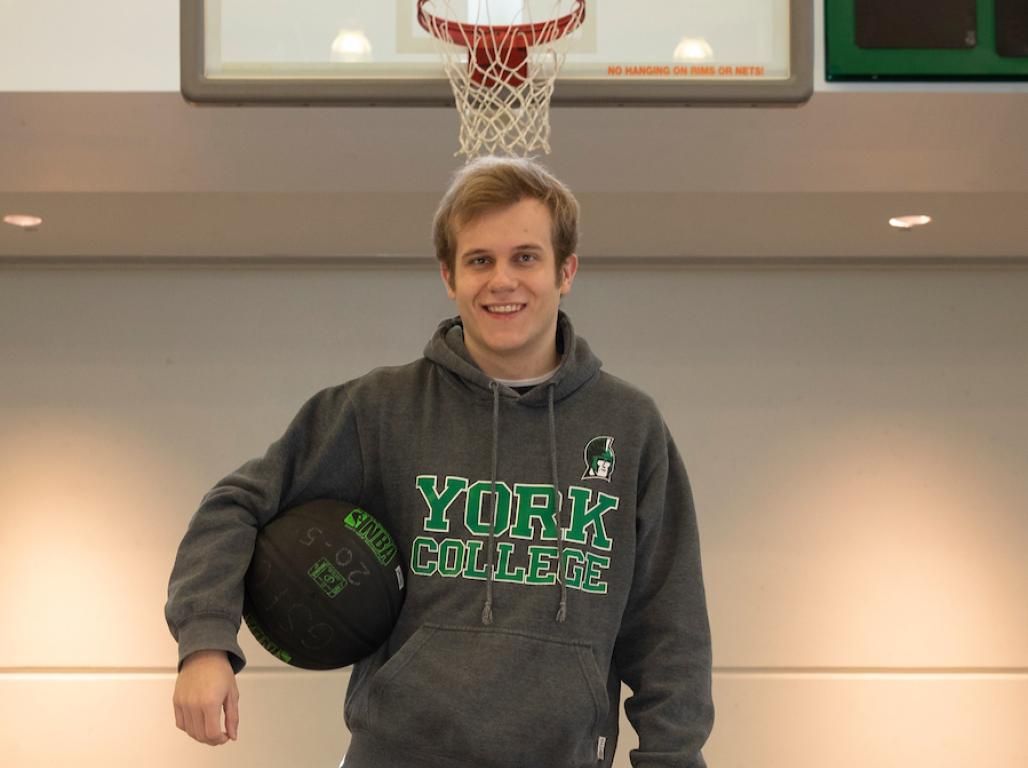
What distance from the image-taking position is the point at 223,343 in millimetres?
5023

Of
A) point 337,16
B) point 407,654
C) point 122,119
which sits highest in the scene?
point 337,16

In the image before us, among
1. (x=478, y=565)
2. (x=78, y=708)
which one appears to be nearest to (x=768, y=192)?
(x=478, y=565)

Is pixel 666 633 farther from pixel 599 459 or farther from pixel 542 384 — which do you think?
pixel 542 384

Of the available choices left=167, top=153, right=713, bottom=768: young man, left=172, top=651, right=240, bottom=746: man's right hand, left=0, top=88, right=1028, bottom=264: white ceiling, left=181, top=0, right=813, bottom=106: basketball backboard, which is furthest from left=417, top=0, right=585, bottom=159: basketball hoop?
left=172, top=651, right=240, bottom=746: man's right hand

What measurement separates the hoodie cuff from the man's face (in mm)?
651

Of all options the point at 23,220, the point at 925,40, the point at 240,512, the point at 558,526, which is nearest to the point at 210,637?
the point at 240,512

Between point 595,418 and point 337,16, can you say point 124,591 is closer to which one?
point 337,16

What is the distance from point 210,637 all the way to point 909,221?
313 cm

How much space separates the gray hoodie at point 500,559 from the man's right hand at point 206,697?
1.1 inches

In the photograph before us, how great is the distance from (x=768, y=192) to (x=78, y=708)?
327cm

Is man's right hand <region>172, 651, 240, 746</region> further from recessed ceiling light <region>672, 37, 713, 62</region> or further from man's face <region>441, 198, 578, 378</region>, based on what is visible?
recessed ceiling light <region>672, 37, 713, 62</region>

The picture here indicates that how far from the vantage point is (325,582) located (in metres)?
2.20

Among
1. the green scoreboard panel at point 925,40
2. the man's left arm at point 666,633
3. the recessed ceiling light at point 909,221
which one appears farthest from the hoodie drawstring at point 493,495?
the recessed ceiling light at point 909,221

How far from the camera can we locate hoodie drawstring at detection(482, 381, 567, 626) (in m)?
2.10
